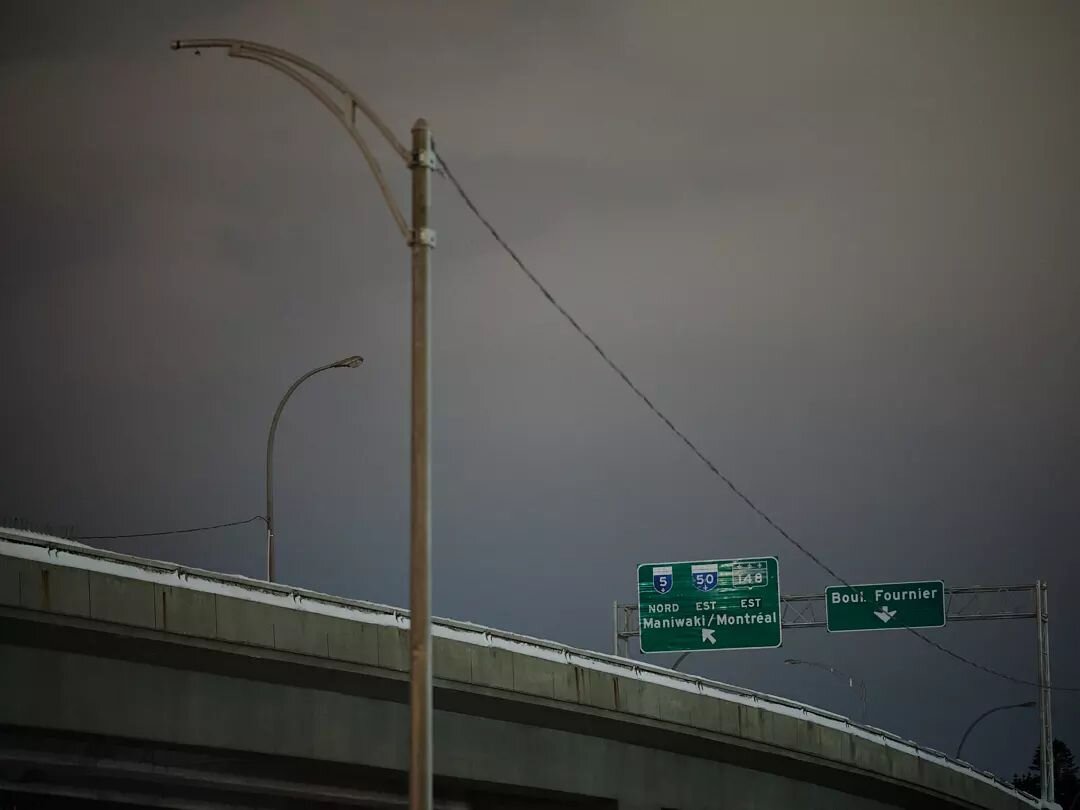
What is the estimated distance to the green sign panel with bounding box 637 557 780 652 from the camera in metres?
52.8

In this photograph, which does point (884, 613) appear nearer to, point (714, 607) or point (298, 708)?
point (714, 607)

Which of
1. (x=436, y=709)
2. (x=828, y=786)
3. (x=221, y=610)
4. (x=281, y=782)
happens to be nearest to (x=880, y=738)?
(x=828, y=786)

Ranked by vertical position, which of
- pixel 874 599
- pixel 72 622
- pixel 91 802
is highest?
pixel 874 599

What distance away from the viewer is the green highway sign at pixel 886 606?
5509 cm

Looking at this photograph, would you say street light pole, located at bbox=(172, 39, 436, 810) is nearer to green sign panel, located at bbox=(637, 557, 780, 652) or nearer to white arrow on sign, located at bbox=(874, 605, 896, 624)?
green sign panel, located at bbox=(637, 557, 780, 652)

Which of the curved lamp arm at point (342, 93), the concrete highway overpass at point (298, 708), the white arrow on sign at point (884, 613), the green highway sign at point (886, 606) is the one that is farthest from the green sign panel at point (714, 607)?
the curved lamp arm at point (342, 93)

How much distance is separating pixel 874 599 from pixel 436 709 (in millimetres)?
28223

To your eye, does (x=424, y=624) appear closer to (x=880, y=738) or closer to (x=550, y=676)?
(x=550, y=676)

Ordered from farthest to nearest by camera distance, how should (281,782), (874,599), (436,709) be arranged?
(874,599) → (436,709) → (281,782)

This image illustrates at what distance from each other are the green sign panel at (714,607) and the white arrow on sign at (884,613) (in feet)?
14.4

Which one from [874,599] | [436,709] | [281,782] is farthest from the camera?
[874,599]

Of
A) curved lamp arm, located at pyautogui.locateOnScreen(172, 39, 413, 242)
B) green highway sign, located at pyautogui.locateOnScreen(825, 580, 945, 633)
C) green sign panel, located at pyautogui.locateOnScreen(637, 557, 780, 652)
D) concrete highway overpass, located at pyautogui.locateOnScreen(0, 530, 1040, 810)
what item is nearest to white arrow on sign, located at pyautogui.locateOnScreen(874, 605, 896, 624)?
green highway sign, located at pyautogui.locateOnScreen(825, 580, 945, 633)

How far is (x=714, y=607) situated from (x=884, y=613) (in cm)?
623

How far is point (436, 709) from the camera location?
30141 mm
